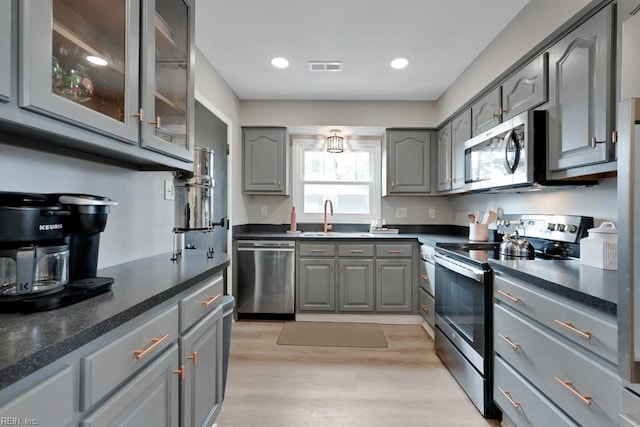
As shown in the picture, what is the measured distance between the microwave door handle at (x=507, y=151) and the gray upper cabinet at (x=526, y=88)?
20 centimetres

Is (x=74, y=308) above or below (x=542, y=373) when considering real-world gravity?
above

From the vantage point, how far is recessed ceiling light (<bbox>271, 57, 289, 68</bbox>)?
2734 millimetres

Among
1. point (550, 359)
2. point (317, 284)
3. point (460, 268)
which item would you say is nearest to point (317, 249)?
point (317, 284)

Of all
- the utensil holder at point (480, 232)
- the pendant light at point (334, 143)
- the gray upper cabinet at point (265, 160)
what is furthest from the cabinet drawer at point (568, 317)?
the gray upper cabinet at point (265, 160)

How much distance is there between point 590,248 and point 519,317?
483 millimetres

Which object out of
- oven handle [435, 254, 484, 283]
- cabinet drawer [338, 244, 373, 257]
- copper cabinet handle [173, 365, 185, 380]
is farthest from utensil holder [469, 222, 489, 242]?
copper cabinet handle [173, 365, 185, 380]

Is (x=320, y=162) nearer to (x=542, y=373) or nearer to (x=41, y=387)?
(x=542, y=373)

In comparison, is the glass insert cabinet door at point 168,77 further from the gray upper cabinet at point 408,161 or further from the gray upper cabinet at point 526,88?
the gray upper cabinet at point 408,161

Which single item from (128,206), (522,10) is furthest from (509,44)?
(128,206)

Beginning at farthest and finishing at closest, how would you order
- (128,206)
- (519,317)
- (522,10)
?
(522,10) < (128,206) < (519,317)

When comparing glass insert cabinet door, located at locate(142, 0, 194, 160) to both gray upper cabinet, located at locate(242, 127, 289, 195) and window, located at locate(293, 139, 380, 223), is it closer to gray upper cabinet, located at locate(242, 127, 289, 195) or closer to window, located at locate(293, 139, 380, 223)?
gray upper cabinet, located at locate(242, 127, 289, 195)

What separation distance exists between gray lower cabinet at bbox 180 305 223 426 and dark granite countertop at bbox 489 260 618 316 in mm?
1468

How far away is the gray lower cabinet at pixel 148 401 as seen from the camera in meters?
0.79

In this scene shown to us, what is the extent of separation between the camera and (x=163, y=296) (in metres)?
1.05
